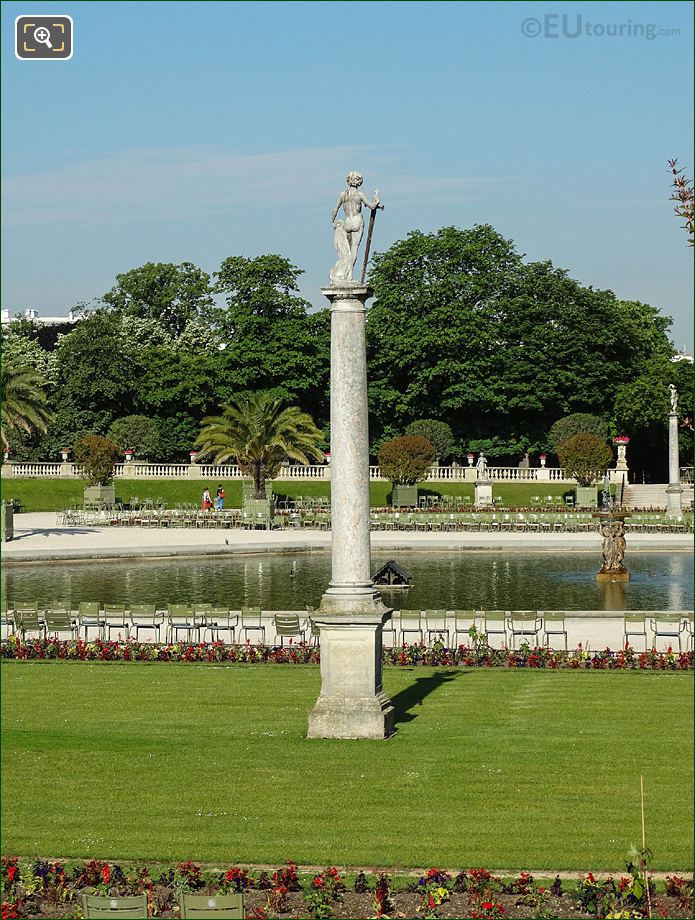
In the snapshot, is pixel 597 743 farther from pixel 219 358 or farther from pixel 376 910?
pixel 219 358

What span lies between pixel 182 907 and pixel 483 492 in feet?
191

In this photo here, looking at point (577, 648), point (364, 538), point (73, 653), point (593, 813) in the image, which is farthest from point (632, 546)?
point (593, 813)

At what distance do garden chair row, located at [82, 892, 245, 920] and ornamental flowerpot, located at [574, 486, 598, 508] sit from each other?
5675 cm

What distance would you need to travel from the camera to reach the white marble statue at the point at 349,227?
58.3ft

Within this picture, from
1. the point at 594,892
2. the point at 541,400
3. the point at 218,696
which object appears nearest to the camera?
the point at 594,892

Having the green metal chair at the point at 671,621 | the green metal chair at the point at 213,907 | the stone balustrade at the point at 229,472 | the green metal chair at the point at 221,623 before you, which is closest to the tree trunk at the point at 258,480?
the stone balustrade at the point at 229,472

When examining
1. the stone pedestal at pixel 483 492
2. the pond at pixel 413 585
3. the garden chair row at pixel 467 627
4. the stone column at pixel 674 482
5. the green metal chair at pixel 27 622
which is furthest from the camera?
the stone pedestal at pixel 483 492

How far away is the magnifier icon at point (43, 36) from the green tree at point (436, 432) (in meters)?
64.2

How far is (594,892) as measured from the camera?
36.0ft

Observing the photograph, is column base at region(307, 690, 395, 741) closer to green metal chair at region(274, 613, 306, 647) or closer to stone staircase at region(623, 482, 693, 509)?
green metal chair at region(274, 613, 306, 647)

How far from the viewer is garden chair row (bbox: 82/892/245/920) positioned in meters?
9.92

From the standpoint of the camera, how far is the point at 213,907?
9922 millimetres

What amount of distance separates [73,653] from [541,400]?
56156mm

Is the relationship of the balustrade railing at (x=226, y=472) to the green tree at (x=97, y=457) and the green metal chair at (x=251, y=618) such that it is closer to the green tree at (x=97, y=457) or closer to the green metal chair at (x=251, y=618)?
the green tree at (x=97, y=457)
